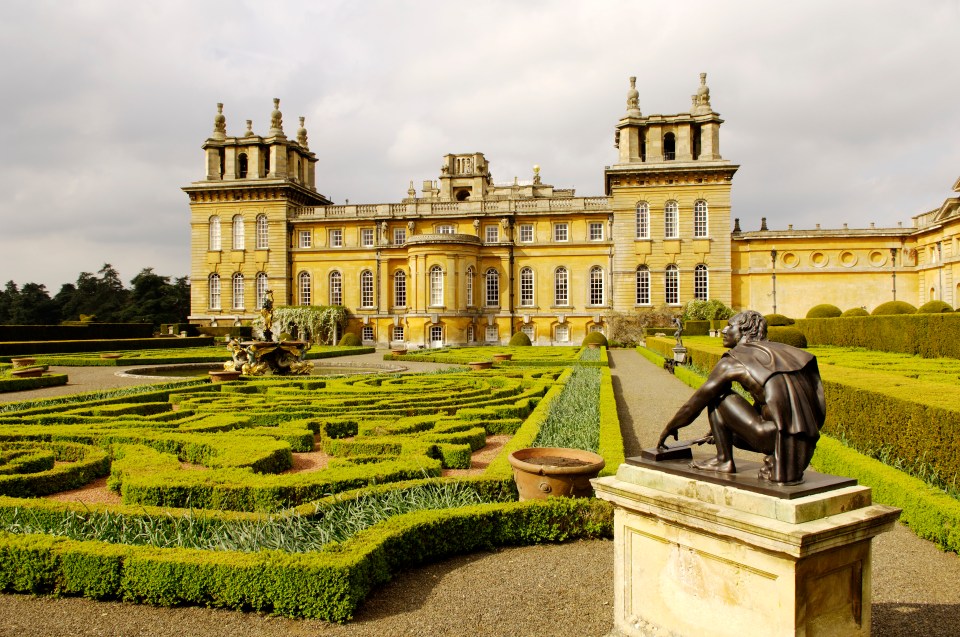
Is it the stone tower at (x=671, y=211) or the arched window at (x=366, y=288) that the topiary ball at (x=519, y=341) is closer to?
the stone tower at (x=671, y=211)

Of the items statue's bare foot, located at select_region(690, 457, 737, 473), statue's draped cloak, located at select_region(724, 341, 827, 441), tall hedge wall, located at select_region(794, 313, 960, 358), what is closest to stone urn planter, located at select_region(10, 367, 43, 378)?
statue's bare foot, located at select_region(690, 457, 737, 473)

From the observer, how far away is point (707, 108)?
3553cm

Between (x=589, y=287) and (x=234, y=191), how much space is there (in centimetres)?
2322

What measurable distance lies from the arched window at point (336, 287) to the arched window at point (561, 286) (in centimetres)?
1370

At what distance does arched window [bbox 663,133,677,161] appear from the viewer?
3653 centimetres

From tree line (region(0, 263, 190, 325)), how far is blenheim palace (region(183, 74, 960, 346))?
2329 centimetres

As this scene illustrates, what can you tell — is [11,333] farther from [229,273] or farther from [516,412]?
[516,412]

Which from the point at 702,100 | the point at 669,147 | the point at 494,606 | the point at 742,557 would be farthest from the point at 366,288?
the point at 742,557

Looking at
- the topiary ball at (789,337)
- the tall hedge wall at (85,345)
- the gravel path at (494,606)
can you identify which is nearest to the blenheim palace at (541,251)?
the tall hedge wall at (85,345)

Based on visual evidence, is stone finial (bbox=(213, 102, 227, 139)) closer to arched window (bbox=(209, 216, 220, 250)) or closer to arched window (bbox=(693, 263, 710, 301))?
arched window (bbox=(209, 216, 220, 250))

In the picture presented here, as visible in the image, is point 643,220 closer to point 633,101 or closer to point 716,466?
point 633,101

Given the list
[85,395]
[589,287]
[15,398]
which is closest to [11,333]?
[15,398]

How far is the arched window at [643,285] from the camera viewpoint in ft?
118

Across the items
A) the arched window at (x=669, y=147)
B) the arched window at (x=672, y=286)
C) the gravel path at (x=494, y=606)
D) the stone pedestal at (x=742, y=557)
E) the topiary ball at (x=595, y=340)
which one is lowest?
the gravel path at (x=494, y=606)
